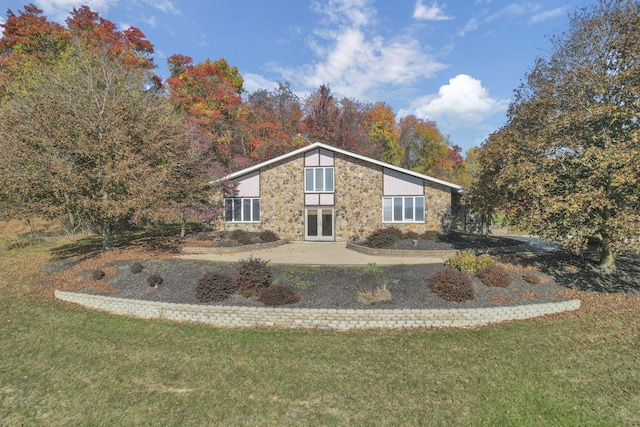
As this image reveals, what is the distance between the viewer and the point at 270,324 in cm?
859

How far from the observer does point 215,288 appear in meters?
9.53

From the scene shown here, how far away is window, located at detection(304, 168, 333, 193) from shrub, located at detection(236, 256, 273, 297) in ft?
40.0

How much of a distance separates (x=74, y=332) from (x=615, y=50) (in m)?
17.9

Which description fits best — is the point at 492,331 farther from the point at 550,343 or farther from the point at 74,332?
the point at 74,332

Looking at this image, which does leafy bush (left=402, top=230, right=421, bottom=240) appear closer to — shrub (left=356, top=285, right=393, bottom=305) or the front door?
the front door

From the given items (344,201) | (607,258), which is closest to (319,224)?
(344,201)

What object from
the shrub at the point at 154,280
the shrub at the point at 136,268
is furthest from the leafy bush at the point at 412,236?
the shrub at the point at 136,268

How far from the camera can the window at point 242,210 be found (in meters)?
22.5

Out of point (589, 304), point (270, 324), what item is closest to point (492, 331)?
point (589, 304)

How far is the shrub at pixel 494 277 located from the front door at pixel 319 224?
12.2 m

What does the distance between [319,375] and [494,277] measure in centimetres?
664

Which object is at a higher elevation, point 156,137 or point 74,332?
point 156,137

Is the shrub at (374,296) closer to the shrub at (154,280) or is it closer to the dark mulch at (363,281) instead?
the dark mulch at (363,281)

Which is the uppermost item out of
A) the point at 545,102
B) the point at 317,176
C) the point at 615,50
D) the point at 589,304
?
the point at 615,50
